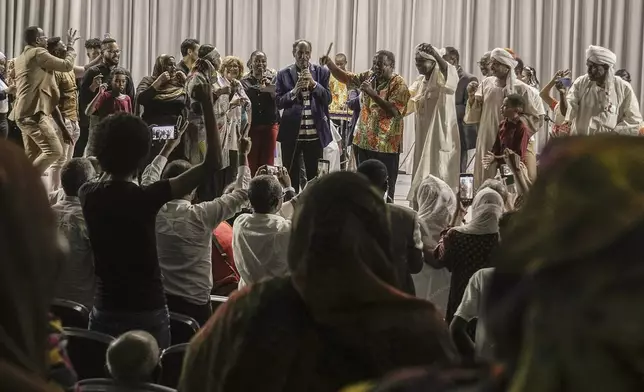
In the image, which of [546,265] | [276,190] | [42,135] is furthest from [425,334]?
[42,135]

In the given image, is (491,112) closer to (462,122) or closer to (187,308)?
(462,122)

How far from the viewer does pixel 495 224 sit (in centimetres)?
401

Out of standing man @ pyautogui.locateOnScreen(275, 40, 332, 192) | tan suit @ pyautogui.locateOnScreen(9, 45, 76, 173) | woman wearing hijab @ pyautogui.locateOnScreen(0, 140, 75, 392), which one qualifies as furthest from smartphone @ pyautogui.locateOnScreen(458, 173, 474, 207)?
woman wearing hijab @ pyautogui.locateOnScreen(0, 140, 75, 392)

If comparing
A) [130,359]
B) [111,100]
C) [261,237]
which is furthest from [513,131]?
[130,359]

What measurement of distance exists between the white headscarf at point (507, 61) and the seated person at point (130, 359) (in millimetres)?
6654

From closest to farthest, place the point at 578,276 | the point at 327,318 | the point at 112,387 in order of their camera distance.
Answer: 1. the point at 578,276
2. the point at 327,318
3. the point at 112,387

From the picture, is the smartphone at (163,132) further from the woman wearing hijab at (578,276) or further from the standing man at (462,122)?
the woman wearing hijab at (578,276)

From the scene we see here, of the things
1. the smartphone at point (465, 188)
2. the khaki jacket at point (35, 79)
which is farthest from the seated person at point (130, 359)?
the khaki jacket at point (35, 79)

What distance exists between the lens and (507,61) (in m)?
8.69

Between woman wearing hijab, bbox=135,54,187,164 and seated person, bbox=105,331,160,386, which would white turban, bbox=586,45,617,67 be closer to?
woman wearing hijab, bbox=135,54,187,164

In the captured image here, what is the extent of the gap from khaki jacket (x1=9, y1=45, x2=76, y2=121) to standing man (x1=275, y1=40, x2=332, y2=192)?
69.2 inches

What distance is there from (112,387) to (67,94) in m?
7.13

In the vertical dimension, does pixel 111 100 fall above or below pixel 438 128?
above

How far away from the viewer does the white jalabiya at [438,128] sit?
871 centimetres
